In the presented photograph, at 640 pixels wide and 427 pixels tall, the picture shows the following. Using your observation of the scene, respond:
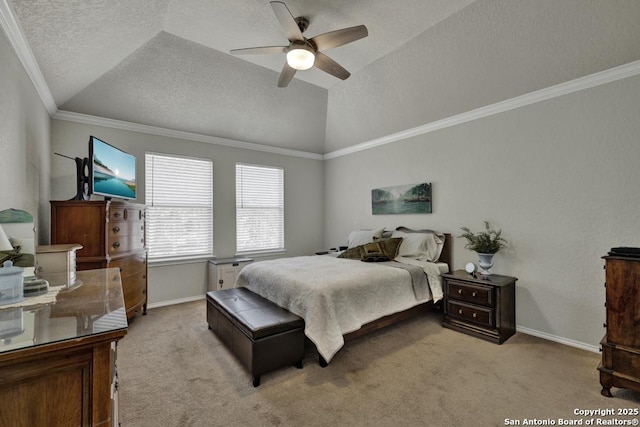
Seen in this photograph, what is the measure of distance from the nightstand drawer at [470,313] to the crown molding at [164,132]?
13.1 feet

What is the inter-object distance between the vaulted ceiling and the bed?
221 centimetres

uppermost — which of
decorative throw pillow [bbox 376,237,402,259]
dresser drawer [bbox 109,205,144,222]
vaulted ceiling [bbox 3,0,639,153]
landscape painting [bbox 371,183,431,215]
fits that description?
vaulted ceiling [bbox 3,0,639,153]

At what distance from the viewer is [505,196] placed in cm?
353

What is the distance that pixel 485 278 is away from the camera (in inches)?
131

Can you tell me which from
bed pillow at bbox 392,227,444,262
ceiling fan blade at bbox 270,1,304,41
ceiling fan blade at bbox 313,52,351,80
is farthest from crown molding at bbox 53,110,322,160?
bed pillow at bbox 392,227,444,262

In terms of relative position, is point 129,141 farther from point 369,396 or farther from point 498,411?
point 498,411

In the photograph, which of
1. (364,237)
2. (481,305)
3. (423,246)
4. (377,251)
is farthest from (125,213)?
(481,305)

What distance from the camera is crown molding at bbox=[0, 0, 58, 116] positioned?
1894 mm

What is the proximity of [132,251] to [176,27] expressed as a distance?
2.60 metres

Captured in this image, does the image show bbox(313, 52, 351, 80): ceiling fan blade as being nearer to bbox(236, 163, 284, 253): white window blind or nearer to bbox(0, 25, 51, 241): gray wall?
bbox(0, 25, 51, 241): gray wall

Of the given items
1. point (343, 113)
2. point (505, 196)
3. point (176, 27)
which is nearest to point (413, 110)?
point (343, 113)

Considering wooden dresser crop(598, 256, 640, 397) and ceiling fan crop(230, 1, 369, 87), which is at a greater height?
ceiling fan crop(230, 1, 369, 87)

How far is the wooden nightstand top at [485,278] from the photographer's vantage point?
314 centimetres

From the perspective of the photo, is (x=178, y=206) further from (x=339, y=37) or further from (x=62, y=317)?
(x=62, y=317)
